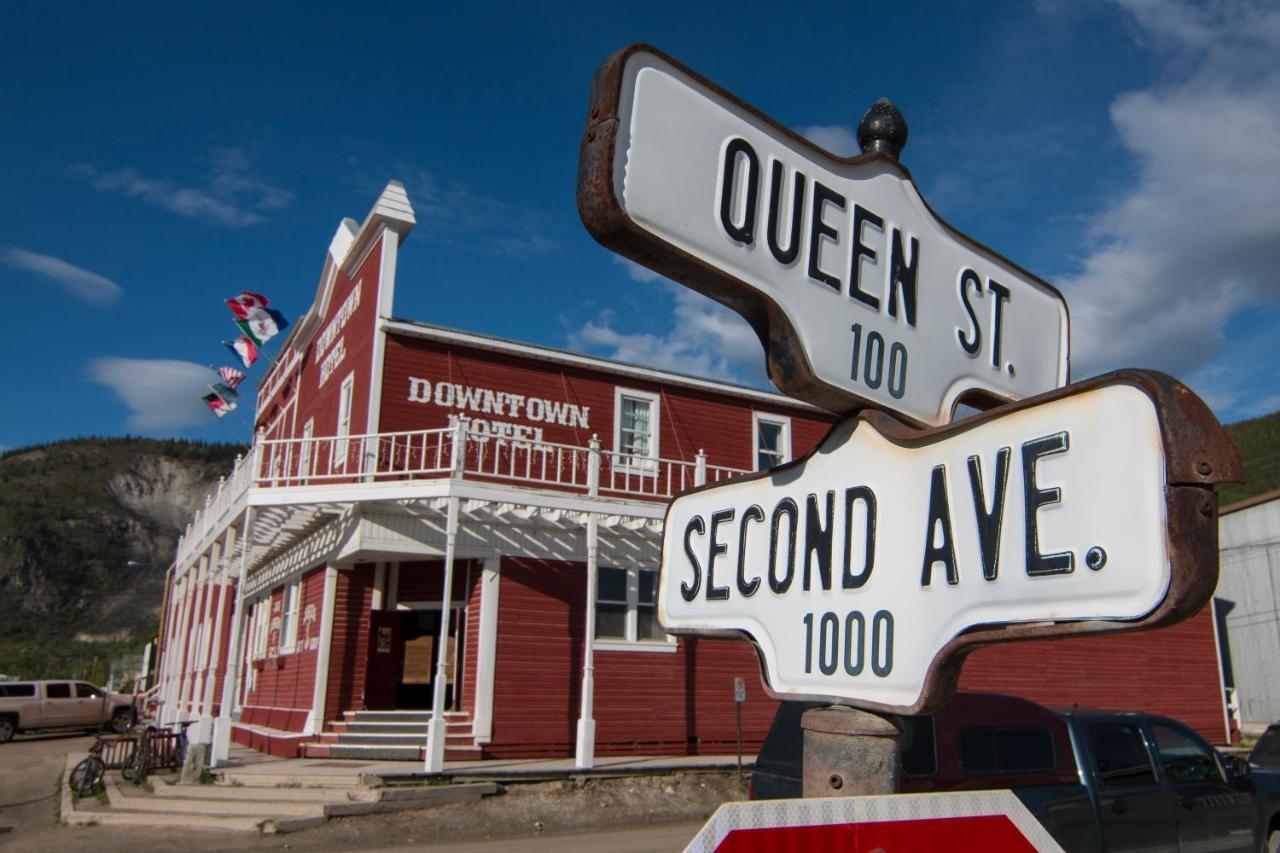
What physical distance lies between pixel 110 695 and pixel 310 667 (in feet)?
58.6

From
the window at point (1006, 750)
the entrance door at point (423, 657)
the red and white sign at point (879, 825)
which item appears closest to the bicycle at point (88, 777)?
the entrance door at point (423, 657)

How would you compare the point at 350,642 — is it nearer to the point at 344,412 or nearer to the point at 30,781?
the point at 344,412

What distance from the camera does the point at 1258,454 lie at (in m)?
76.6

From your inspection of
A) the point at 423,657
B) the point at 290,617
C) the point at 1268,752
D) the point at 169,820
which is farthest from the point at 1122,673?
the point at 169,820

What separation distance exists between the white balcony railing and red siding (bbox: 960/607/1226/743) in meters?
7.77

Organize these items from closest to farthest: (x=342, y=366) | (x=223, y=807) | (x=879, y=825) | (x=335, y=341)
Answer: (x=879, y=825) → (x=223, y=807) → (x=342, y=366) → (x=335, y=341)

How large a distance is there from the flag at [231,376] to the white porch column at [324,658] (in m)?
10.9

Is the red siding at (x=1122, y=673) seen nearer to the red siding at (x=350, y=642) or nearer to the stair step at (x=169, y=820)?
the red siding at (x=350, y=642)

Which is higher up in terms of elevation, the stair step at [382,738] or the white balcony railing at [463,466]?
the white balcony railing at [463,466]

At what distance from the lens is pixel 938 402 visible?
7.88ft

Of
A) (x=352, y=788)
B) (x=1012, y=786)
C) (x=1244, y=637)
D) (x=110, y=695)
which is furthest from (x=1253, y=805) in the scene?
(x=110, y=695)

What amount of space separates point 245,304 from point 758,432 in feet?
41.7

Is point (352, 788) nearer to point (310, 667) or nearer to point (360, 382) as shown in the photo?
point (310, 667)

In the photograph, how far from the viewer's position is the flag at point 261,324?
77.9 feet
